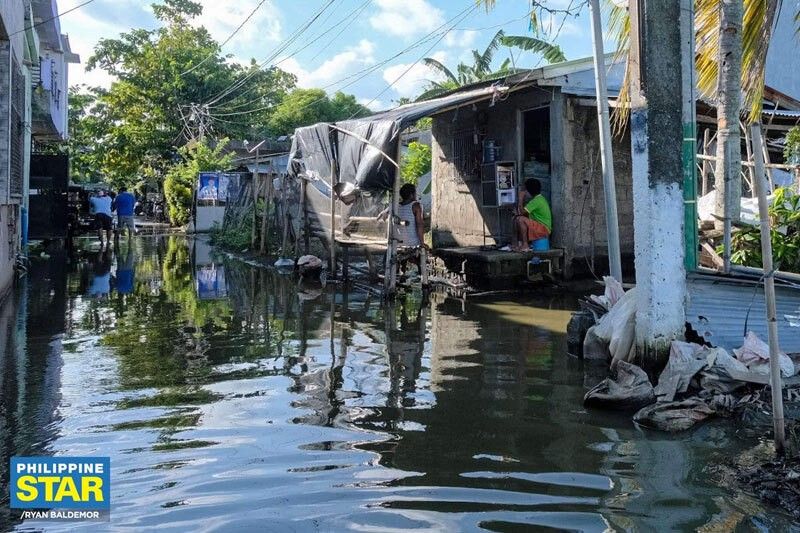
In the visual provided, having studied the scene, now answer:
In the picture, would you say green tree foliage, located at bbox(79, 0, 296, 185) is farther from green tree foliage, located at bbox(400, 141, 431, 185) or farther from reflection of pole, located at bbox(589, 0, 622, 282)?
reflection of pole, located at bbox(589, 0, 622, 282)

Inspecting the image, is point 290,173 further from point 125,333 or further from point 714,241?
point 714,241

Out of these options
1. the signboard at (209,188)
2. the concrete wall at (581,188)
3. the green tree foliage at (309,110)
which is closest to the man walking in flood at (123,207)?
the signboard at (209,188)

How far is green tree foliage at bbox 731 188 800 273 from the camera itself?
7.98 m

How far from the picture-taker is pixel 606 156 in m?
8.66

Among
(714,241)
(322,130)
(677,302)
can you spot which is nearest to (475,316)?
(714,241)

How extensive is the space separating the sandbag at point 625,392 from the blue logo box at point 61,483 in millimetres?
3483

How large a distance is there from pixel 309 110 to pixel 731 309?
124ft

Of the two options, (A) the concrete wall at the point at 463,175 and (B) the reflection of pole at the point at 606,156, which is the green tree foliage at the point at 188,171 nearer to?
(A) the concrete wall at the point at 463,175

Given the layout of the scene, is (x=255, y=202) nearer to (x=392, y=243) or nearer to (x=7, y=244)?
(x=7, y=244)

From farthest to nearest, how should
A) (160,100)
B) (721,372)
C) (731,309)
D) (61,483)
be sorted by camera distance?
1. (160,100)
2. (731,309)
3. (721,372)
4. (61,483)

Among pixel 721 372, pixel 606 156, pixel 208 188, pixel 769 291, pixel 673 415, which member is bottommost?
pixel 673 415

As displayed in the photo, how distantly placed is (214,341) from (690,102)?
547cm

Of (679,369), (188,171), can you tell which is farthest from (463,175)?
(188,171)

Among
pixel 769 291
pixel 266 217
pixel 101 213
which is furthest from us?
pixel 101 213
